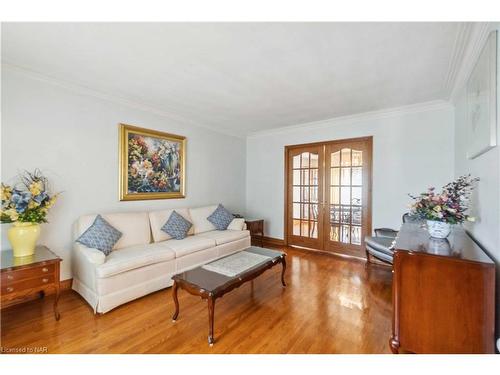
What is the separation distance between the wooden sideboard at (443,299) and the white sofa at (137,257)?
7.63 ft

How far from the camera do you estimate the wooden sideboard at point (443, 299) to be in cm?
131

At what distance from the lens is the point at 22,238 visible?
6.75 ft

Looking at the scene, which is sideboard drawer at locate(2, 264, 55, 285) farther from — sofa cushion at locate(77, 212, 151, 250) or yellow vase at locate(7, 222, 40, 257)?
sofa cushion at locate(77, 212, 151, 250)

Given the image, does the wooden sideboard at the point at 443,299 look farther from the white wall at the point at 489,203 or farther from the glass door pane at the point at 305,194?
the glass door pane at the point at 305,194

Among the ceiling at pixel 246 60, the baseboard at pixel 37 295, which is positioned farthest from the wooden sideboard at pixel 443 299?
the baseboard at pixel 37 295

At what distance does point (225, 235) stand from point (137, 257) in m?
1.45

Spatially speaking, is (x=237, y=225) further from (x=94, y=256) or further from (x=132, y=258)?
(x=94, y=256)

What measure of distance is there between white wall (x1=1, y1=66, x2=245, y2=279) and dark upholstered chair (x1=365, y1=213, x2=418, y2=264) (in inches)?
129

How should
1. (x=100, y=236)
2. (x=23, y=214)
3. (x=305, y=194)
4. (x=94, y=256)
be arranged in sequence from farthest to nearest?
(x=305, y=194) < (x=100, y=236) < (x=94, y=256) < (x=23, y=214)

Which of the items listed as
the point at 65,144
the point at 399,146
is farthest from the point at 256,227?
the point at 65,144
